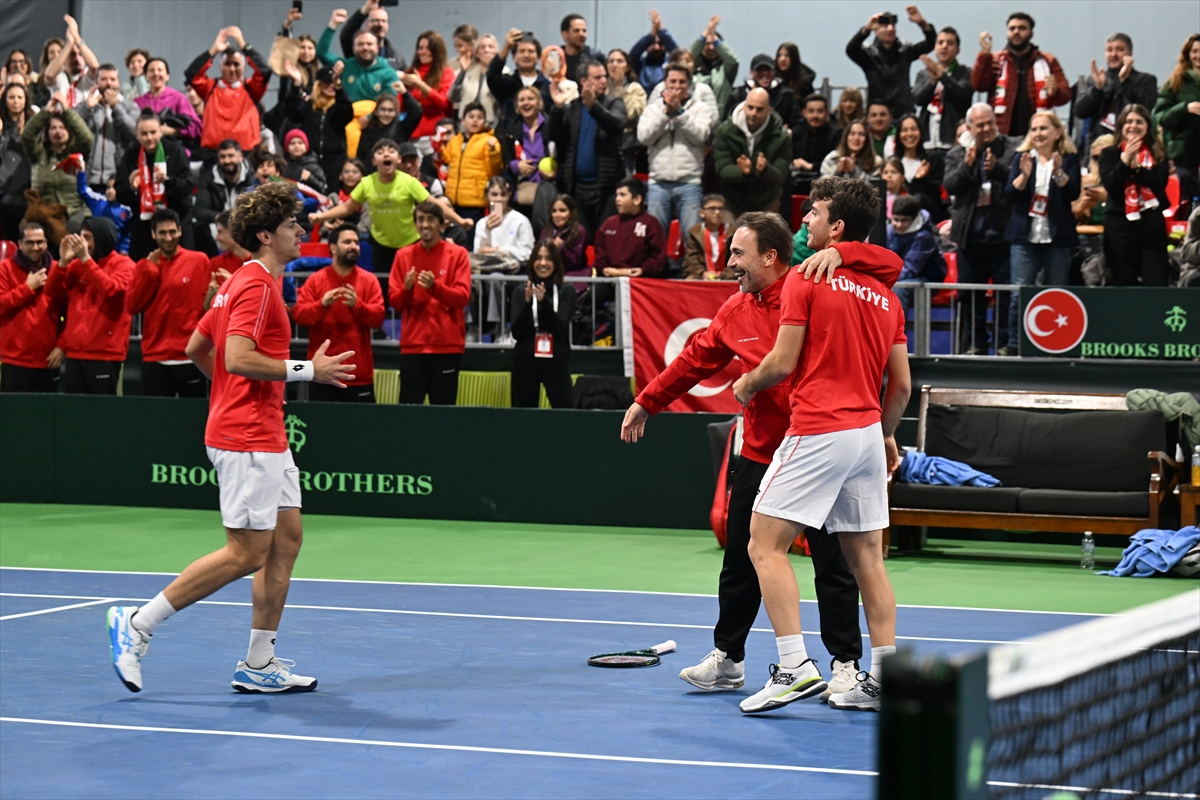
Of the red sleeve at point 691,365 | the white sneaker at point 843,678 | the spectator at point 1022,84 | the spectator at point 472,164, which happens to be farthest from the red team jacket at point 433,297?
the white sneaker at point 843,678

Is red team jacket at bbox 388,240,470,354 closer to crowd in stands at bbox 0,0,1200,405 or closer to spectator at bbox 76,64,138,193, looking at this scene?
crowd in stands at bbox 0,0,1200,405

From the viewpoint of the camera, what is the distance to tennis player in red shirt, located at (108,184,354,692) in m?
6.39

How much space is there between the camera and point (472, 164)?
625 inches

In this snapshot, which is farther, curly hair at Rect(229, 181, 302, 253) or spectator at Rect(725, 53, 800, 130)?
spectator at Rect(725, 53, 800, 130)

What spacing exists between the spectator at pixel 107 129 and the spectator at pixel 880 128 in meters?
7.91

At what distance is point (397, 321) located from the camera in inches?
626

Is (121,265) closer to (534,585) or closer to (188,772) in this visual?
(534,585)

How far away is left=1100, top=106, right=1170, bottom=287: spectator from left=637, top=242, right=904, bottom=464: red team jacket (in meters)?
7.72

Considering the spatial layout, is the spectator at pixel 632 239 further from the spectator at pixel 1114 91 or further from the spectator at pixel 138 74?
the spectator at pixel 138 74

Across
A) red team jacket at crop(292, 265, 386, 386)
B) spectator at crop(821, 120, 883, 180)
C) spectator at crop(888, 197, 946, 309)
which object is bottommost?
red team jacket at crop(292, 265, 386, 386)

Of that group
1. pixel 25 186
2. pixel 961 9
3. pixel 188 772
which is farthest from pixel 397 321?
pixel 188 772

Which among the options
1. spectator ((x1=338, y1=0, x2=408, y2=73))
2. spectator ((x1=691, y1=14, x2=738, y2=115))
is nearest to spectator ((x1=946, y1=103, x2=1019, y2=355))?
spectator ((x1=691, y1=14, x2=738, y2=115))

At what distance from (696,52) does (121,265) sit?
6.51m

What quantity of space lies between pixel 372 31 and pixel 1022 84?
23.5ft
